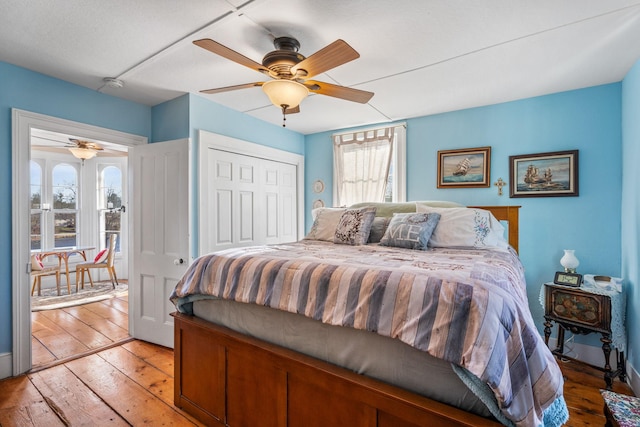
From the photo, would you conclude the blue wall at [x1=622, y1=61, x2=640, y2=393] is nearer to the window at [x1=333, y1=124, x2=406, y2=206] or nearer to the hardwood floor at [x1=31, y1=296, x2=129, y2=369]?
the window at [x1=333, y1=124, x2=406, y2=206]

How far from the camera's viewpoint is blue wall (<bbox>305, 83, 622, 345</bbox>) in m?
2.75

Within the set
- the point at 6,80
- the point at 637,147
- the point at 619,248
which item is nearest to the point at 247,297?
the point at 6,80

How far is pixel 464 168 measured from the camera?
345cm

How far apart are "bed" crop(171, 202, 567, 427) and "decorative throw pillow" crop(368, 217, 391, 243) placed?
0.96m

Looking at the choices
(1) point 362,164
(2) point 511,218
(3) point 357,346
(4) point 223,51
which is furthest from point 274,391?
(1) point 362,164

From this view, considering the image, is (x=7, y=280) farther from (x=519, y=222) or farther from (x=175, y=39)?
(x=519, y=222)

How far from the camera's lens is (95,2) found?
1729 mm

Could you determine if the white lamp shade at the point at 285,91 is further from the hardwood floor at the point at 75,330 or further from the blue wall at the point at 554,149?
the hardwood floor at the point at 75,330

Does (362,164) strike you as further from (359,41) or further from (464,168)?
(359,41)

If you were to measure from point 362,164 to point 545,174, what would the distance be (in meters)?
2.02

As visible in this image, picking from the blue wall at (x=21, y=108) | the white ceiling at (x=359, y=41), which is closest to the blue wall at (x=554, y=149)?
the white ceiling at (x=359, y=41)

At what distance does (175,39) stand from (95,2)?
18.5 inches

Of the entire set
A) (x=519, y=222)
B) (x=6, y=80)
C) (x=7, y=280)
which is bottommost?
(x=7, y=280)

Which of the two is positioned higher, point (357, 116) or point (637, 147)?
point (357, 116)
